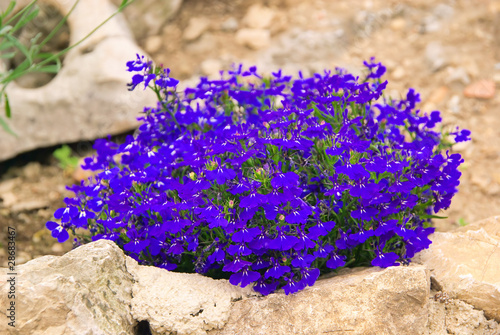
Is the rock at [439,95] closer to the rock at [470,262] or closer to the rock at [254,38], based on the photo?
the rock at [254,38]

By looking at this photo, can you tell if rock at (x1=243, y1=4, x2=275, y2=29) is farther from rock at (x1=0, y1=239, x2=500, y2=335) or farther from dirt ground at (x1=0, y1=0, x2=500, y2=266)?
rock at (x1=0, y1=239, x2=500, y2=335)

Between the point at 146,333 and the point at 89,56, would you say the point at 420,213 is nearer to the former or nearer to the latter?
the point at 146,333

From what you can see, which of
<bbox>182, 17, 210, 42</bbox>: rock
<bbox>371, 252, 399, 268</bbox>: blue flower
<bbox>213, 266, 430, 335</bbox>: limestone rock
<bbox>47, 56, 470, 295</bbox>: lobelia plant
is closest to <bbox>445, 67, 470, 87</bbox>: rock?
<bbox>47, 56, 470, 295</bbox>: lobelia plant

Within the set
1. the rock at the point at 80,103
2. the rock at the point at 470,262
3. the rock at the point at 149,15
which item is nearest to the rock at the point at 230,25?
the rock at the point at 149,15

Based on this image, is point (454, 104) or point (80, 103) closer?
point (80, 103)

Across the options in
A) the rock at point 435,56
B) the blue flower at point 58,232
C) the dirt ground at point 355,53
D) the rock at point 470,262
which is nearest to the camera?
the rock at point 470,262

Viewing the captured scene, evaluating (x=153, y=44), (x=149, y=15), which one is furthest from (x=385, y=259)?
(x=149, y=15)

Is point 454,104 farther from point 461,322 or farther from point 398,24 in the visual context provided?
point 461,322
